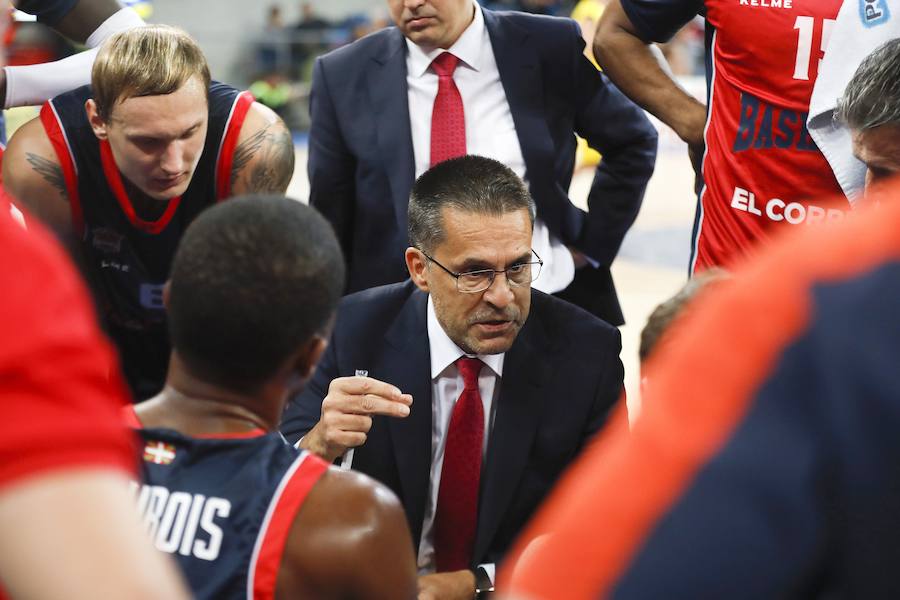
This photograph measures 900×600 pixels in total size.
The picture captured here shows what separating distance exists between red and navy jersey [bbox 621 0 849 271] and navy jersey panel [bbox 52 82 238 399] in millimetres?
1164

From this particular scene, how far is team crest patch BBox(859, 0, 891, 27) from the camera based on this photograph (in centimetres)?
229

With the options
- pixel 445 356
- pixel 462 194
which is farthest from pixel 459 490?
pixel 462 194

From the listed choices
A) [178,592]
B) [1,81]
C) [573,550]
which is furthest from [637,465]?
[1,81]

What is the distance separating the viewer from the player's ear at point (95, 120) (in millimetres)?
2639

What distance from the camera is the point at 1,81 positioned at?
2.87m

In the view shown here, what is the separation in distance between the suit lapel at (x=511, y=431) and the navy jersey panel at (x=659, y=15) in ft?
2.84

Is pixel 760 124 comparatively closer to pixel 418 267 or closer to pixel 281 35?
pixel 418 267

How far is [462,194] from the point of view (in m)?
2.52

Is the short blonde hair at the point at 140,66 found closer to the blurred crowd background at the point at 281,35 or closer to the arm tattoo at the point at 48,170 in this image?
the arm tattoo at the point at 48,170

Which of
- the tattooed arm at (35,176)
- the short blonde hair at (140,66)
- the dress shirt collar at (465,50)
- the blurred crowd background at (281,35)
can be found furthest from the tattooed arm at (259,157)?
the blurred crowd background at (281,35)

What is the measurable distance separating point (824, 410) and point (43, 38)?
41.7ft

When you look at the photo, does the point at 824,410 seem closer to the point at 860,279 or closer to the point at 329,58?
the point at 860,279

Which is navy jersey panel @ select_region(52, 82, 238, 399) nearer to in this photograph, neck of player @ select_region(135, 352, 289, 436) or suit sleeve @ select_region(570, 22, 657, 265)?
suit sleeve @ select_region(570, 22, 657, 265)

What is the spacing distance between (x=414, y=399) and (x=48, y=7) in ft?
4.76
